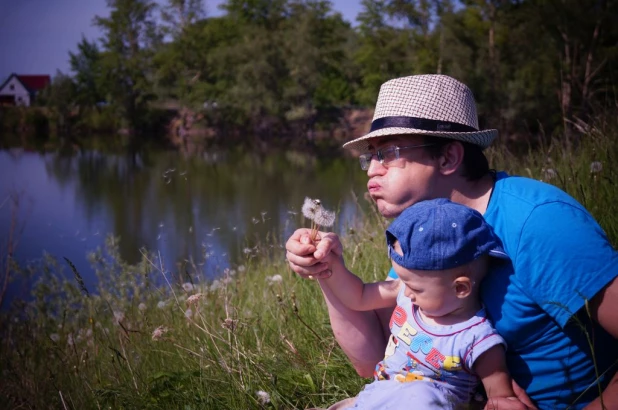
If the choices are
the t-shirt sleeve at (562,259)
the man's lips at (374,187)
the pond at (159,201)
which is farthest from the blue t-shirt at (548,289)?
the pond at (159,201)

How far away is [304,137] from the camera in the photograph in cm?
3666

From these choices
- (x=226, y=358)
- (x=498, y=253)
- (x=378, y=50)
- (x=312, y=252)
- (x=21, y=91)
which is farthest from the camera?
(x=378, y=50)

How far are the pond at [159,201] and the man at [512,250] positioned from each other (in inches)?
159

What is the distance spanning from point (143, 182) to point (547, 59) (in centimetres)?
1530

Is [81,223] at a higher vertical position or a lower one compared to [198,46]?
lower

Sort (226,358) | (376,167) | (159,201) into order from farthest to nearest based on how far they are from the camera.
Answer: (159,201)
(226,358)
(376,167)

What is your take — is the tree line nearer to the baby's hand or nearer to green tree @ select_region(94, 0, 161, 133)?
green tree @ select_region(94, 0, 161, 133)

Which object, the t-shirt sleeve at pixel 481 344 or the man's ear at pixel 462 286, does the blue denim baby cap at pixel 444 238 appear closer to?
the man's ear at pixel 462 286

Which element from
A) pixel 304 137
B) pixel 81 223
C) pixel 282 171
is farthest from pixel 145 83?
pixel 81 223

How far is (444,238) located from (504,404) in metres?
0.47

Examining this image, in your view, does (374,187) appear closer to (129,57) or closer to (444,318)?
(444,318)

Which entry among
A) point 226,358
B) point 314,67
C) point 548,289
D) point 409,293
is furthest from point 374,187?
point 314,67

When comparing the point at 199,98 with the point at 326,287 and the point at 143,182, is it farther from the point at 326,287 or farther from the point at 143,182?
the point at 326,287

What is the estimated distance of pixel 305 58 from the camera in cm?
3788
